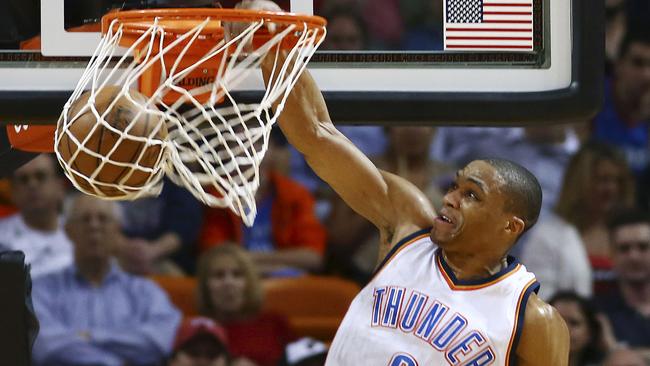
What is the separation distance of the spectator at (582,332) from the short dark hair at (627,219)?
1.49 feet

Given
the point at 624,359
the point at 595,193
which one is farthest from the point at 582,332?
the point at 595,193

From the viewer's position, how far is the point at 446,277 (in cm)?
382

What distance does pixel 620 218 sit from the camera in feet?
19.8

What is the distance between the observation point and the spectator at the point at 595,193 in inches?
240

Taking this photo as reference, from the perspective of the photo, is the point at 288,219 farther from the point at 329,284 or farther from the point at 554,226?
the point at 554,226

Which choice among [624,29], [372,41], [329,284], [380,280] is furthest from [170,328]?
[624,29]

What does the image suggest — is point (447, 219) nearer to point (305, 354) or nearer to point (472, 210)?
point (472, 210)

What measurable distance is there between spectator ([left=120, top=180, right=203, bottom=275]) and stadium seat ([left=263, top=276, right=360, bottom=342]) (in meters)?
0.46

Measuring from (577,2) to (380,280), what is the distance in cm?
102

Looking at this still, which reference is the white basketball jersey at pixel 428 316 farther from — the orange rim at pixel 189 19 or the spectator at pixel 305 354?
the spectator at pixel 305 354

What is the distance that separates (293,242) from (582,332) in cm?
144

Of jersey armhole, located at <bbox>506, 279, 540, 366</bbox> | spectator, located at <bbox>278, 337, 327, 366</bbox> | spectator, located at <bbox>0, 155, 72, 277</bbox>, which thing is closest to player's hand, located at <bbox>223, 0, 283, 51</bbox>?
jersey armhole, located at <bbox>506, 279, 540, 366</bbox>

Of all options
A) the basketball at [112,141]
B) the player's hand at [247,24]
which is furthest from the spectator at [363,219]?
the basketball at [112,141]

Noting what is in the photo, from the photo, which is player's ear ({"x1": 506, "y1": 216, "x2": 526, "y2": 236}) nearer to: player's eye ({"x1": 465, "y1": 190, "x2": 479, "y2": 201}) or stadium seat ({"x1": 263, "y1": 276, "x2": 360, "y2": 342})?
player's eye ({"x1": 465, "y1": 190, "x2": 479, "y2": 201})
